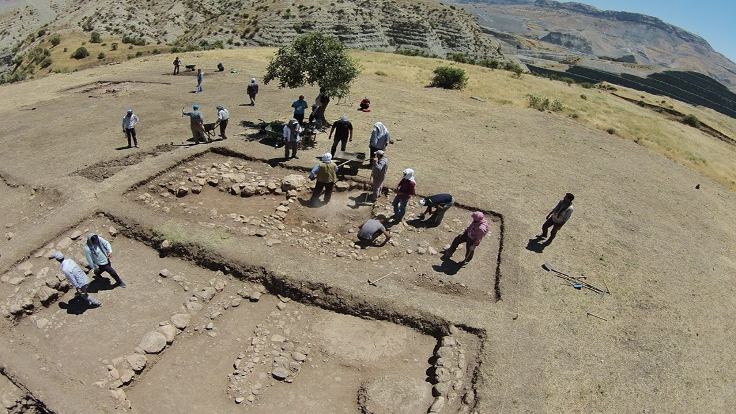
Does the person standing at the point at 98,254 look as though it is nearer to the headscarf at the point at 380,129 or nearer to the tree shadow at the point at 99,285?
the tree shadow at the point at 99,285

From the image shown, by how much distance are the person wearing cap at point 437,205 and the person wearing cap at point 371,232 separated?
1905 mm

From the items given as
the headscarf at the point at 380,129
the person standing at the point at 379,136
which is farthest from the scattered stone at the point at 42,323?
the headscarf at the point at 380,129

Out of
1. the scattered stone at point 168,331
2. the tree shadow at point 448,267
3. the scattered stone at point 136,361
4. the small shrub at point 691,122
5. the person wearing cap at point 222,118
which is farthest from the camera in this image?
the small shrub at point 691,122

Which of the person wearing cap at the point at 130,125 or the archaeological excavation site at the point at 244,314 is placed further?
the person wearing cap at the point at 130,125

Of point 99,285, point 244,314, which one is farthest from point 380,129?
point 99,285

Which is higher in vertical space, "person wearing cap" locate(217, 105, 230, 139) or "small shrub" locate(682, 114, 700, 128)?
"small shrub" locate(682, 114, 700, 128)

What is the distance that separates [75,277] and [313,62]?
13027 mm

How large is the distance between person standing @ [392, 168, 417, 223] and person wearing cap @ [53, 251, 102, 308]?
8.33 metres

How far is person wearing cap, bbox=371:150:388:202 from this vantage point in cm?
1432

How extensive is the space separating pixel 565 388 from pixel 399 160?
1142cm

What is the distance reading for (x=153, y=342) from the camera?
9945 mm

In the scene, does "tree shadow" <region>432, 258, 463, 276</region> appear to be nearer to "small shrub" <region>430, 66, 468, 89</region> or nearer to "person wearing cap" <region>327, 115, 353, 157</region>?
"person wearing cap" <region>327, 115, 353, 157</region>

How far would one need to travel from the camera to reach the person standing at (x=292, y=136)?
1680 centimetres

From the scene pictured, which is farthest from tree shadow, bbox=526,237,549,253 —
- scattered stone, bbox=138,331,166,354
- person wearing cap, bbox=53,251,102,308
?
person wearing cap, bbox=53,251,102,308
